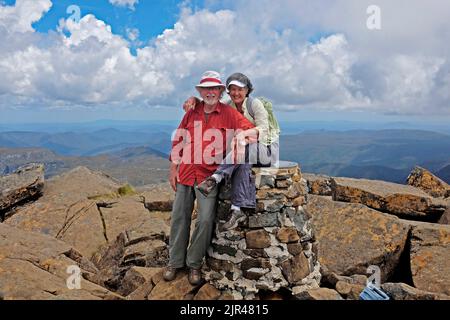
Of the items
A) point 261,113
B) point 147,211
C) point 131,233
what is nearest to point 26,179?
point 147,211

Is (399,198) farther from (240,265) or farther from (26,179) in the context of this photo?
(26,179)

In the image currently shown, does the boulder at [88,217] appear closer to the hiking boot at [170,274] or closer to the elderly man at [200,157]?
the hiking boot at [170,274]

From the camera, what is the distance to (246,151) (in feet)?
29.3

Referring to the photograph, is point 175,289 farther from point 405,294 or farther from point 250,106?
point 405,294

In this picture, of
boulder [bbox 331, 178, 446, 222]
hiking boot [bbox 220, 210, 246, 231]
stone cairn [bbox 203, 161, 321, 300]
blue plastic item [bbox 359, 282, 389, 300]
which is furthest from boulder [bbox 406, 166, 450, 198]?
hiking boot [bbox 220, 210, 246, 231]

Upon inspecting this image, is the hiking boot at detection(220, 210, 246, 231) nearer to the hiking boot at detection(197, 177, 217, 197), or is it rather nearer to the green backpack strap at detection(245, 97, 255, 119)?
the hiking boot at detection(197, 177, 217, 197)

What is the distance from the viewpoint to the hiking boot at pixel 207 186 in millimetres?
8414

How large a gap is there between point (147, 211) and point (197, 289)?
32.7ft

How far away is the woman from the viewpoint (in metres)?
8.72

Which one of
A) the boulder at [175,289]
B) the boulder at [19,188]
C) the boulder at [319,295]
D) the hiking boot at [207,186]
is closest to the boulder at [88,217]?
the boulder at [19,188]

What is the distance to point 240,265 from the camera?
365 inches

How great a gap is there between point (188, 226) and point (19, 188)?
46.9ft

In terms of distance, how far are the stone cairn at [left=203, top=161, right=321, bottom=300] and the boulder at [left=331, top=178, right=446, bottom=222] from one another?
721 cm
